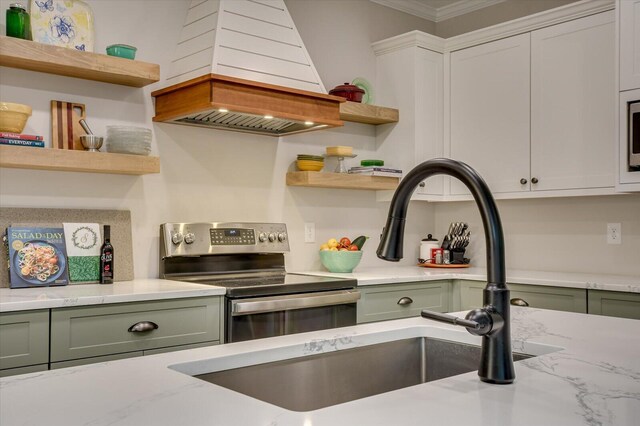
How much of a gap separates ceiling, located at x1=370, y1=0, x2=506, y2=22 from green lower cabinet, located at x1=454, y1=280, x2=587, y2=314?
2.01 metres

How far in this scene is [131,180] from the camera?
10.3 feet

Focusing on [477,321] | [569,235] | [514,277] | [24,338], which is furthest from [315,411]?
[569,235]

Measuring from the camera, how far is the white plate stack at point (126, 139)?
2.90 meters

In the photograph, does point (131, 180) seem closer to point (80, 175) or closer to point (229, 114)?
point (80, 175)

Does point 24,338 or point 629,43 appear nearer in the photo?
point 24,338

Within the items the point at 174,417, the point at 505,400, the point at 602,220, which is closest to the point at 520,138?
the point at 602,220

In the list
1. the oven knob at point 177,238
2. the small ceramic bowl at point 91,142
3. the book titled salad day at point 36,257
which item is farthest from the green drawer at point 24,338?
the oven knob at point 177,238

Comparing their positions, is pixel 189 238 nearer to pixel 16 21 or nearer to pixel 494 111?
pixel 16 21

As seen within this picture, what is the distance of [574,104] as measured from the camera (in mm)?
3570

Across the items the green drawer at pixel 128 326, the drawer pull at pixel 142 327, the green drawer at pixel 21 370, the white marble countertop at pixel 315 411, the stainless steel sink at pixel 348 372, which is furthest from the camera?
the drawer pull at pixel 142 327

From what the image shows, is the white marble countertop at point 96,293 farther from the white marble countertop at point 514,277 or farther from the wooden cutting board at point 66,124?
the white marble countertop at point 514,277

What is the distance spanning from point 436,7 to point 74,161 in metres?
3.00

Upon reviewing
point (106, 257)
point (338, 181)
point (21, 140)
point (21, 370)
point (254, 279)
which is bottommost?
point (21, 370)

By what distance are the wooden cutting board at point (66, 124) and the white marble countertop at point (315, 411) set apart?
6.17ft
